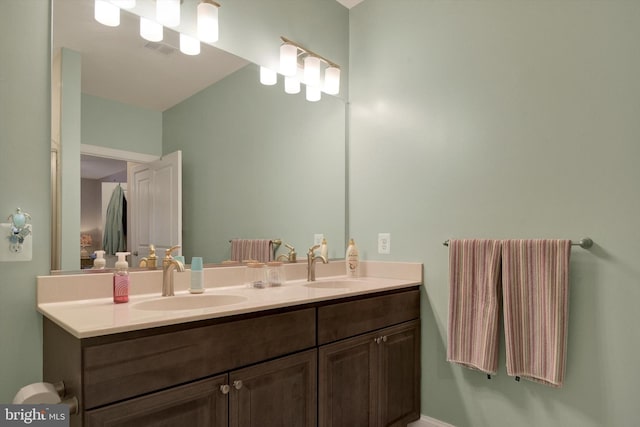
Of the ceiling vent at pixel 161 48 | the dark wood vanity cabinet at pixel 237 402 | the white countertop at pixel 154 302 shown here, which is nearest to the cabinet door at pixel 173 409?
the dark wood vanity cabinet at pixel 237 402

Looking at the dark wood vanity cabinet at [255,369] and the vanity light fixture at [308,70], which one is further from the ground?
the vanity light fixture at [308,70]

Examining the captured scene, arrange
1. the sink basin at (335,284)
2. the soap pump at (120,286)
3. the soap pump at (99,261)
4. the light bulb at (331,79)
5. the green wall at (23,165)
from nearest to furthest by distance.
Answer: the green wall at (23,165) < the soap pump at (120,286) < the soap pump at (99,261) < the sink basin at (335,284) < the light bulb at (331,79)

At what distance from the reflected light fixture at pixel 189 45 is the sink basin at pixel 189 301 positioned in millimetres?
1092

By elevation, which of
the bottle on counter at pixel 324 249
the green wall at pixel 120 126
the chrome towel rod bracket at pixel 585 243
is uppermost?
the green wall at pixel 120 126

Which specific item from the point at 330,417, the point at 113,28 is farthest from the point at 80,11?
the point at 330,417

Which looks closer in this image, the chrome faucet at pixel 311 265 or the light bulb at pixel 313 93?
the chrome faucet at pixel 311 265

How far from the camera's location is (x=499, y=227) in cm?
188

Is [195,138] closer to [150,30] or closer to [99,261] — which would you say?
[150,30]

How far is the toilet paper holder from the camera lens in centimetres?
103

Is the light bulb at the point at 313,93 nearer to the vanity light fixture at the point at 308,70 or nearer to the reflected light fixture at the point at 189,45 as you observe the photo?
the vanity light fixture at the point at 308,70

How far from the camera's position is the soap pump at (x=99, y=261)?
5.01 feet

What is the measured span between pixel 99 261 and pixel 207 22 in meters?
1.13

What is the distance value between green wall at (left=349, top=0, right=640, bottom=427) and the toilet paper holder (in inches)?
64.4

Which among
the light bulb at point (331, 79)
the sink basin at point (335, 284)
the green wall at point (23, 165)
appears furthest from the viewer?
the light bulb at point (331, 79)
